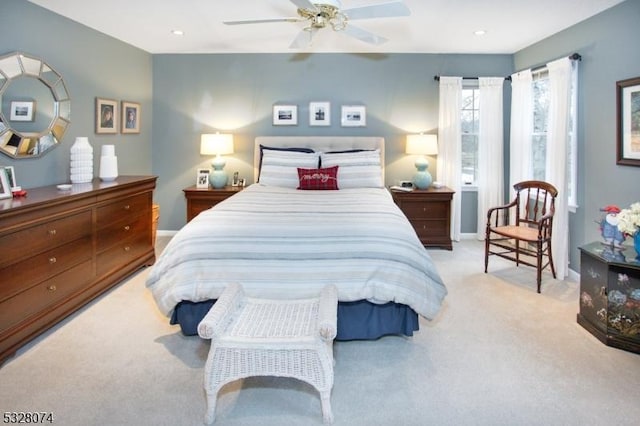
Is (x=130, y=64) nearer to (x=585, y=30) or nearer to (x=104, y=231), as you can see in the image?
(x=104, y=231)

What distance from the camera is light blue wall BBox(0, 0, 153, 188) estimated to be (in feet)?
10.8

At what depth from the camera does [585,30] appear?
3.72 m

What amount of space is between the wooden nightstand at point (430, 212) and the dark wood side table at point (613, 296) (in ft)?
6.98

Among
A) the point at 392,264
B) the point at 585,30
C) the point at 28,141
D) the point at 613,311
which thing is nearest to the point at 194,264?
the point at 392,264

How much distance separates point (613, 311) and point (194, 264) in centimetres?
266

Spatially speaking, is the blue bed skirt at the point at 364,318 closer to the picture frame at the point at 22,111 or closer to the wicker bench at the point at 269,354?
the wicker bench at the point at 269,354

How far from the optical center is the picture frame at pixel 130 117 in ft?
15.7

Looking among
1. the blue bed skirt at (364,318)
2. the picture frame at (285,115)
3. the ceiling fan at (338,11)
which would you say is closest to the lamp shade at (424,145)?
the picture frame at (285,115)

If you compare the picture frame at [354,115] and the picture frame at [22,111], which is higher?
the picture frame at [354,115]

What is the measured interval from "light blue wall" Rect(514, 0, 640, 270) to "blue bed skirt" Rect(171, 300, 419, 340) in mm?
2096

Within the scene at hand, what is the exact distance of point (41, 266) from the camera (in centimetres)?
272

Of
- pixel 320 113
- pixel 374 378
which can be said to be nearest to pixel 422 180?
pixel 320 113

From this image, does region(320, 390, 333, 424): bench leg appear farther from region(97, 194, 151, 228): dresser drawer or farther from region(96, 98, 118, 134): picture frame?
region(96, 98, 118, 134): picture frame

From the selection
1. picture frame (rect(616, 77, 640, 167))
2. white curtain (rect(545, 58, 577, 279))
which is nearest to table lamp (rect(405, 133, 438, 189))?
white curtain (rect(545, 58, 577, 279))
